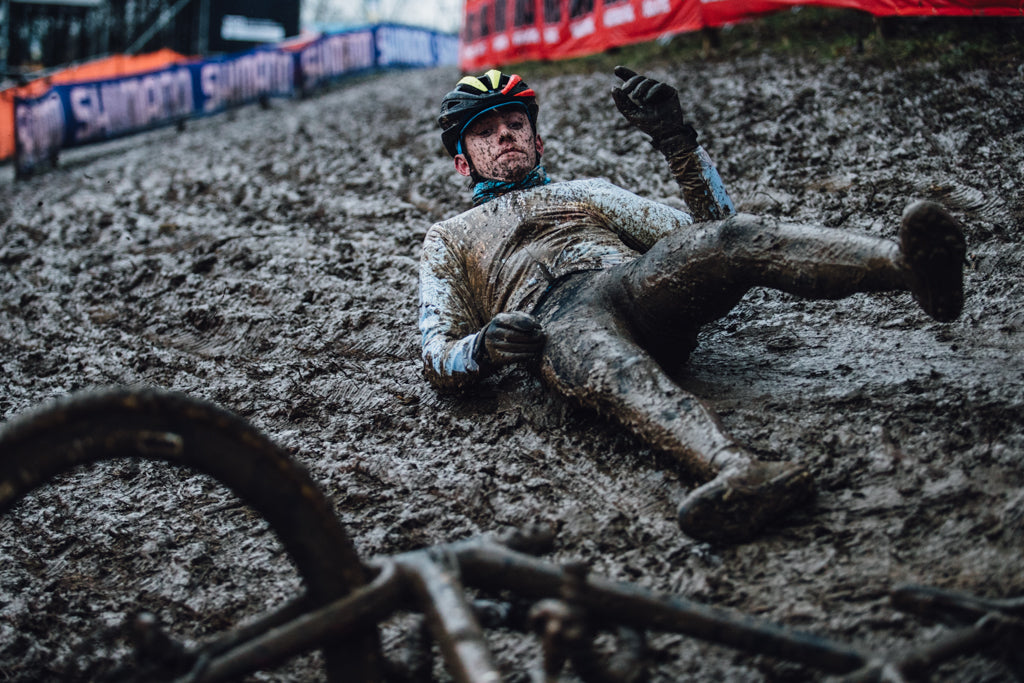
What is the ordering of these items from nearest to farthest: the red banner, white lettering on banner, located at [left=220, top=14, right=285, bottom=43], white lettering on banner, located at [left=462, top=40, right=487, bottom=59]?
the red banner
white lettering on banner, located at [left=462, top=40, right=487, bottom=59]
white lettering on banner, located at [left=220, top=14, right=285, bottom=43]

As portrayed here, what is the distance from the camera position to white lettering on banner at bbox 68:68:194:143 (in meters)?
11.6

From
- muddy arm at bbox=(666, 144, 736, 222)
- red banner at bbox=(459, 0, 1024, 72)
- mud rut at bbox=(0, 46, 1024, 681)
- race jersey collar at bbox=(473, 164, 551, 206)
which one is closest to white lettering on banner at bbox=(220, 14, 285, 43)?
red banner at bbox=(459, 0, 1024, 72)

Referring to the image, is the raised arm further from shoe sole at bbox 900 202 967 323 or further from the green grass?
the green grass

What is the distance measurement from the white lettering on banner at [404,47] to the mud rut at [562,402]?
460 inches

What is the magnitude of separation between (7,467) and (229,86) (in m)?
13.4


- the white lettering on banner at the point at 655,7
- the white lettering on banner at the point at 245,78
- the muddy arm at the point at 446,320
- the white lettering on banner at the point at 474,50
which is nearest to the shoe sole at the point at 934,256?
the muddy arm at the point at 446,320

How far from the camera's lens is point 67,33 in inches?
680

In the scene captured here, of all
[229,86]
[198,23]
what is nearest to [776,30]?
[229,86]

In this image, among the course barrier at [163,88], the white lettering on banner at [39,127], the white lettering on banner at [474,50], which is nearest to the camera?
the white lettering on banner at [39,127]

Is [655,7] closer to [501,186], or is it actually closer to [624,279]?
[501,186]

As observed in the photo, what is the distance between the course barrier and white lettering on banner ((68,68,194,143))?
14 mm

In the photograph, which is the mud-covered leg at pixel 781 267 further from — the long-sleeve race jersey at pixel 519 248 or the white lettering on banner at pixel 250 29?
the white lettering on banner at pixel 250 29

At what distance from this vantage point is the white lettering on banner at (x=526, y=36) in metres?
10.2

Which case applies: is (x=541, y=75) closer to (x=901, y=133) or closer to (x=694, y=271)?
(x=901, y=133)
